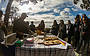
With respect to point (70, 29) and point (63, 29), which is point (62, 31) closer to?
point (63, 29)

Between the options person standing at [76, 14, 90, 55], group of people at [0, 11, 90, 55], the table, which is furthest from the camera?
group of people at [0, 11, 90, 55]

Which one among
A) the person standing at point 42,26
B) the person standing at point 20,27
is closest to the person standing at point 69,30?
the person standing at point 42,26

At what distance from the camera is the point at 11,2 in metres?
3.40

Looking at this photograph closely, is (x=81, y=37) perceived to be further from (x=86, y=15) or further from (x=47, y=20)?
(x=47, y=20)

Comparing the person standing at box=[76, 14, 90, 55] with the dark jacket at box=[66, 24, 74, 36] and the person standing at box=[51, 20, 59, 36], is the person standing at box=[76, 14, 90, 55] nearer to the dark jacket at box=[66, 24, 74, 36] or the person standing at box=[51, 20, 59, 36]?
the dark jacket at box=[66, 24, 74, 36]

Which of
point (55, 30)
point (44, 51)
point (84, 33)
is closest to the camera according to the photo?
point (44, 51)

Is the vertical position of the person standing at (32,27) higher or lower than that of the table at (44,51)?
higher

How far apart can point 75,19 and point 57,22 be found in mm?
533

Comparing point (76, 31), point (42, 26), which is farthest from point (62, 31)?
point (42, 26)

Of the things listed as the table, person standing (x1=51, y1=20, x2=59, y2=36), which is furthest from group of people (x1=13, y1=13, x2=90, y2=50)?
the table

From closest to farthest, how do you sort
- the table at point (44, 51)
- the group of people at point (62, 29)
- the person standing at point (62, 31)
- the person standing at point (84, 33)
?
the table at point (44, 51) < the person standing at point (84, 33) < the group of people at point (62, 29) < the person standing at point (62, 31)

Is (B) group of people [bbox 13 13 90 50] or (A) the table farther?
(B) group of people [bbox 13 13 90 50]

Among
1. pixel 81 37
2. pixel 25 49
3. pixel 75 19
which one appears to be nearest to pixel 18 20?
pixel 25 49

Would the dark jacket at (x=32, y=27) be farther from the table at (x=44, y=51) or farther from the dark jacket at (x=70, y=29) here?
the table at (x=44, y=51)
